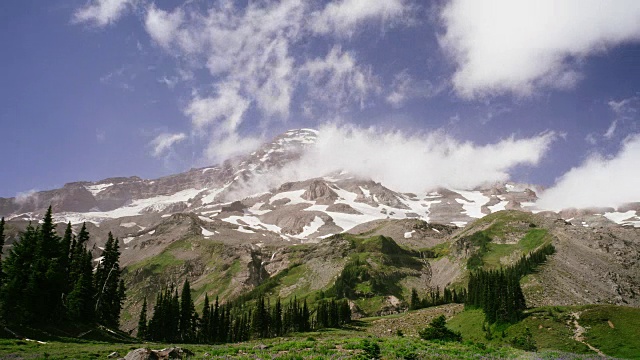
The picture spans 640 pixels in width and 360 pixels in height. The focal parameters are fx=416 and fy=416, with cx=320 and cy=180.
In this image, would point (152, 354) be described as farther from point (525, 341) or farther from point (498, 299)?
Answer: point (498, 299)

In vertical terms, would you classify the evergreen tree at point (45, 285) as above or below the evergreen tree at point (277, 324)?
above

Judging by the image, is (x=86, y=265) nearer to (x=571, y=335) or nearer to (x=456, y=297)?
(x=571, y=335)

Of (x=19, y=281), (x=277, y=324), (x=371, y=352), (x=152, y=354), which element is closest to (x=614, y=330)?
(x=371, y=352)

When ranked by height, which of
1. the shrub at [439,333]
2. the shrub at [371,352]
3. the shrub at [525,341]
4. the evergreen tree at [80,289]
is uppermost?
the evergreen tree at [80,289]

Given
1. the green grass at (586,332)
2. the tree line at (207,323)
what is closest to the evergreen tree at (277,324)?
the tree line at (207,323)

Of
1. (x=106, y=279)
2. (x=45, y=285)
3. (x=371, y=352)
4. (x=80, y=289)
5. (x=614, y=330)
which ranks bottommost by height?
(x=614, y=330)

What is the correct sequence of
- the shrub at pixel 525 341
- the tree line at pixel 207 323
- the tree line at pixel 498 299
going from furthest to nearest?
the tree line at pixel 207 323
the tree line at pixel 498 299
the shrub at pixel 525 341

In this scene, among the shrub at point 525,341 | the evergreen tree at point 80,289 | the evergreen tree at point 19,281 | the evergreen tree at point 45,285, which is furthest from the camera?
the evergreen tree at point 80,289

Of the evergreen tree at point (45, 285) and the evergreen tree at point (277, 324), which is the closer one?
the evergreen tree at point (45, 285)

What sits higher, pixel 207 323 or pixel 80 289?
pixel 80 289

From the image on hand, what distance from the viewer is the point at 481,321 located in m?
95.4

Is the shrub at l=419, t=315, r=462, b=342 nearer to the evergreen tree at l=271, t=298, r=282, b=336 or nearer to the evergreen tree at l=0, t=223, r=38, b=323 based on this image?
the evergreen tree at l=0, t=223, r=38, b=323

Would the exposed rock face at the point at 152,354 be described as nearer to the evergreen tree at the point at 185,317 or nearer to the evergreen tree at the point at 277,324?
the evergreen tree at the point at 185,317

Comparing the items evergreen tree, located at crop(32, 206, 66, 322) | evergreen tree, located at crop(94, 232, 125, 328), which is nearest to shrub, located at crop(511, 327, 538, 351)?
evergreen tree, located at crop(32, 206, 66, 322)
